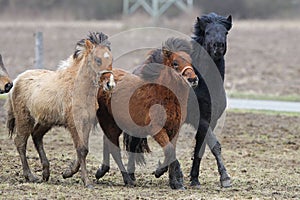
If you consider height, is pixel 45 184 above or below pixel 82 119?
below

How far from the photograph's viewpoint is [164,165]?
28.4ft

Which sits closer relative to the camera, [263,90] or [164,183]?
[164,183]

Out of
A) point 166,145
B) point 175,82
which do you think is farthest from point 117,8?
point 166,145

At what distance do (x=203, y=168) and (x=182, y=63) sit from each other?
247cm

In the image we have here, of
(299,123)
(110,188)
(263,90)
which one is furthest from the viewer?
(263,90)

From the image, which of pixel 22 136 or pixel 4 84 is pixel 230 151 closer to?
pixel 22 136

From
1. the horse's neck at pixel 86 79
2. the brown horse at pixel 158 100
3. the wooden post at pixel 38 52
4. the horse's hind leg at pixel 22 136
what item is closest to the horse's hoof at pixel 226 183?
the brown horse at pixel 158 100

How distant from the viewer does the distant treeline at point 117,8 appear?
35.2m

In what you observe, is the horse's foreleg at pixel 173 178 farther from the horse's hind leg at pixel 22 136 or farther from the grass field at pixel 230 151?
the horse's hind leg at pixel 22 136

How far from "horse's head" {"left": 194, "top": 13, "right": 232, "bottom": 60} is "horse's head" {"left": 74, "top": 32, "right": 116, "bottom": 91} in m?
1.46

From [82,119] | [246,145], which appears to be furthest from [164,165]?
[246,145]

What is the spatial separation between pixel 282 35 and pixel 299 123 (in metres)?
18.0

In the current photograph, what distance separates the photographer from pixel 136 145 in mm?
9320

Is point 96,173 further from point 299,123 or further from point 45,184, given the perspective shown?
point 299,123
